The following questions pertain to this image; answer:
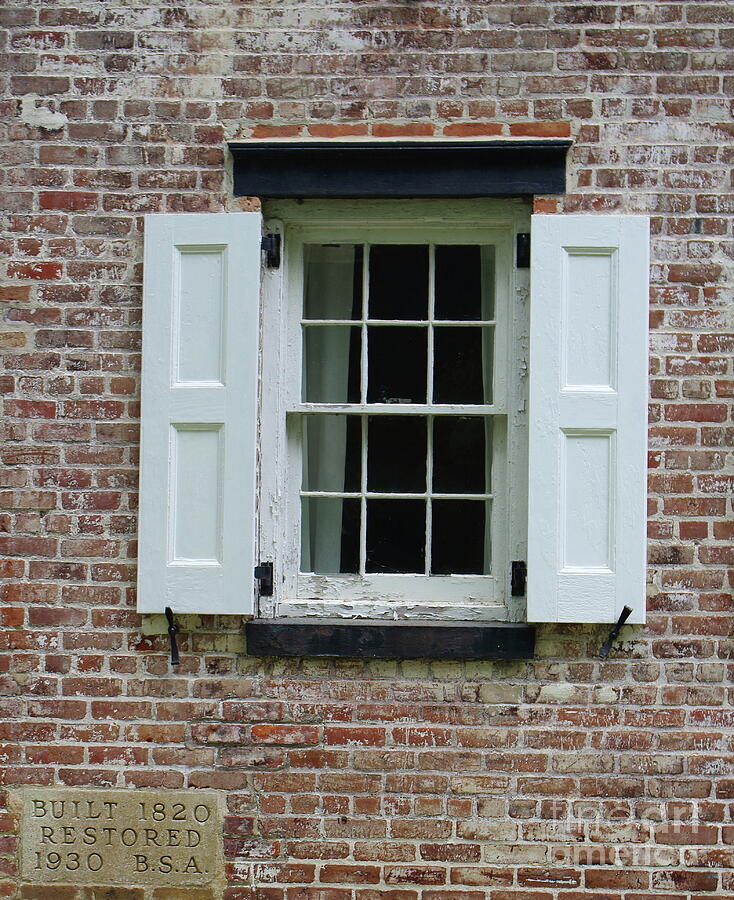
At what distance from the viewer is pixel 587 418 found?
3.29 metres

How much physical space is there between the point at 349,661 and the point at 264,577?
45 centimetres

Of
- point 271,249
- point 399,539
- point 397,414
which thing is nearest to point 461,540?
point 399,539

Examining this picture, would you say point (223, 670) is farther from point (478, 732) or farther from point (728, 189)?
point (728, 189)

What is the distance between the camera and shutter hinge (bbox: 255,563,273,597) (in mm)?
3438

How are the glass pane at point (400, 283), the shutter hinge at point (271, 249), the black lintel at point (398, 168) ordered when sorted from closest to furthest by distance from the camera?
the black lintel at point (398, 168) < the shutter hinge at point (271, 249) < the glass pane at point (400, 283)

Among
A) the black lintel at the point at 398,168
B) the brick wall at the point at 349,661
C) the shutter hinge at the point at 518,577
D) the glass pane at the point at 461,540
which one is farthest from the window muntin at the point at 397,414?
the brick wall at the point at 349,661

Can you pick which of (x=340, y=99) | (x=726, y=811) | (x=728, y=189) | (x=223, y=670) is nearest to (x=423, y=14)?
(x=340, y=99)

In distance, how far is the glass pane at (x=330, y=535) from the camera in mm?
3561

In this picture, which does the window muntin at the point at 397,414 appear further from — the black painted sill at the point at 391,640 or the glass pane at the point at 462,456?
the black painted sill at the point at 391,640

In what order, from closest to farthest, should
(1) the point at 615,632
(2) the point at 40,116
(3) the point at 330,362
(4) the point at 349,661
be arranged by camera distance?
(1) the point at 615,632 → (4) the point at 349,661 → (2) the point at 40,116 → (3) the point at 330,362

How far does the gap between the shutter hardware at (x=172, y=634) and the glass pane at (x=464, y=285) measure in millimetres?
1524

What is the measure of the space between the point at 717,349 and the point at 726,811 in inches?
66.4

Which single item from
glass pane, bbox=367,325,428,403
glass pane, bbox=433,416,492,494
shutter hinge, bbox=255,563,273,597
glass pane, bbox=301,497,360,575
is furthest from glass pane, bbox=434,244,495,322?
shutter hinge, bbox=255,563,273,597

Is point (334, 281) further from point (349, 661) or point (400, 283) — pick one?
point (349, 661)
